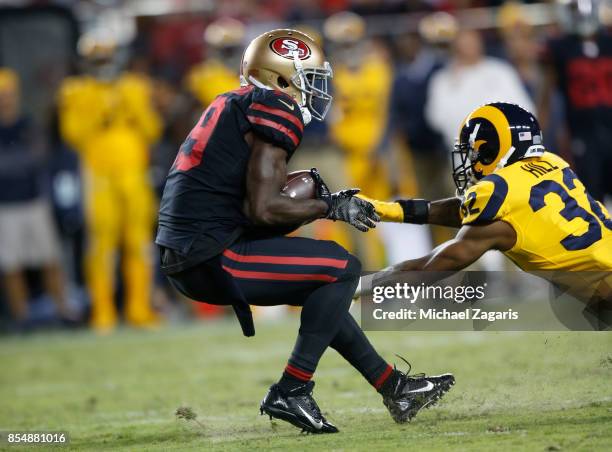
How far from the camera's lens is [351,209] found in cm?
449

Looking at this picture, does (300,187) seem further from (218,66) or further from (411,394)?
(218,66)

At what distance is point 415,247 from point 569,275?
16.4 feet

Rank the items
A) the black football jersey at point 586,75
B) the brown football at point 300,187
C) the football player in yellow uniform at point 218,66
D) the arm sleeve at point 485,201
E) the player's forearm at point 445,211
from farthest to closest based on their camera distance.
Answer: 1. the football player in yellow uniform at point 218,66
2. the black football jersey at point 586,75
3. the player's forearm at point 445,211
4. the brown football at point 300,187
5. the arm sleeve at point 485,201

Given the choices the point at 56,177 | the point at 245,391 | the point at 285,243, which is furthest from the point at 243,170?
the point at 56,177

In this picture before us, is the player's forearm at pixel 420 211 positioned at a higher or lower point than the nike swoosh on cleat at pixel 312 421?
higher

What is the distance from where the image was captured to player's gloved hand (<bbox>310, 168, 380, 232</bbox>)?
448 cm

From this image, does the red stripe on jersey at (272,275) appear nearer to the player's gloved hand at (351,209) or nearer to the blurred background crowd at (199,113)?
the player's gloved hand at (351,209)

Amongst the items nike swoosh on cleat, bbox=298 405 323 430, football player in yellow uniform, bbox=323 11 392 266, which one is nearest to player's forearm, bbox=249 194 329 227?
nike swoosh on cleat, bbox=298 405 323 430

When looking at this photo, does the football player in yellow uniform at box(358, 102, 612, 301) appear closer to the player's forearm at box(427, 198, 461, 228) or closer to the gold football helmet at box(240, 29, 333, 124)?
the player's forearm at box(427, 198, 461, 228)

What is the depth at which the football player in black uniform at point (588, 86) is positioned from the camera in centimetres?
797

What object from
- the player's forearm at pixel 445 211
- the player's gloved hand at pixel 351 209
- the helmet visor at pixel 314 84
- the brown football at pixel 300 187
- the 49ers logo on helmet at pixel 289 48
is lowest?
the player's forearm at pixel 445 211

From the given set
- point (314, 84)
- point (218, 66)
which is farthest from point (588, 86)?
point (314, 84)

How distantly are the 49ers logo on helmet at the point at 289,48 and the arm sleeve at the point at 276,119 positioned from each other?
26cm

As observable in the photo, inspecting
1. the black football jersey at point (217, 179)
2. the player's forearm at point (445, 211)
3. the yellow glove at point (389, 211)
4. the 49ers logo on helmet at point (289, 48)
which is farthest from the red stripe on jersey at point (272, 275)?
the 49ers logo on helmet at point (289, 48)
